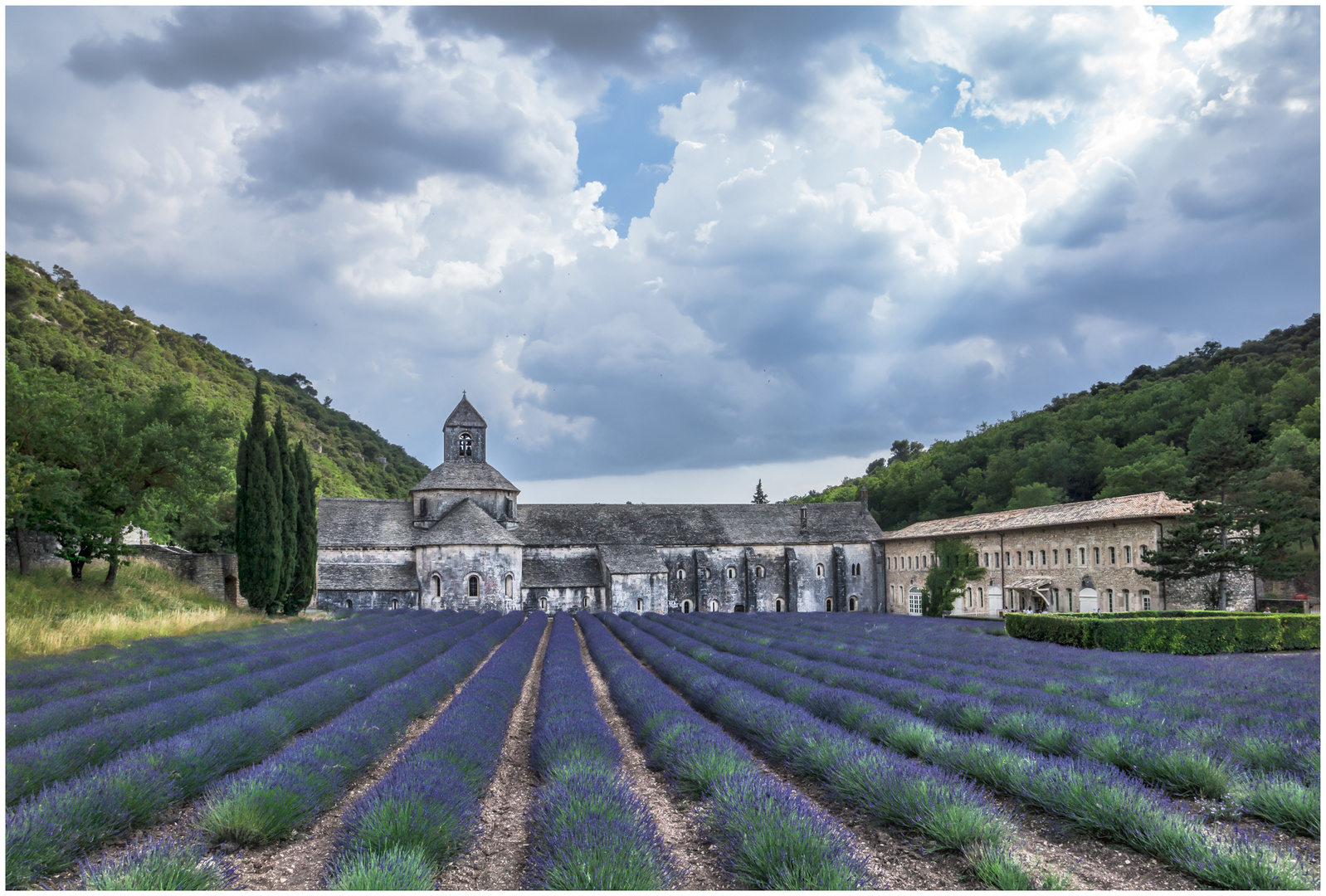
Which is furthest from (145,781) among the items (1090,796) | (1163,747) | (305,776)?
(1163,747)

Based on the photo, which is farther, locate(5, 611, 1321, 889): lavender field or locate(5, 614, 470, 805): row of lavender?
locate(5, 614, 470, 805): row of lavender

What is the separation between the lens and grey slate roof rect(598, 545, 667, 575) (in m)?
43.6

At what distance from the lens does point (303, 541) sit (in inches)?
1286

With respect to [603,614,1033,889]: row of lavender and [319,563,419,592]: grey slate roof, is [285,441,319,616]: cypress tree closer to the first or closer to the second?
[319,563,419,592]: grey slate roof

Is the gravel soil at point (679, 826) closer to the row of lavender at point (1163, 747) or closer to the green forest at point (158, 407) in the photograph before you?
the row of lavender at point (1163, 747)

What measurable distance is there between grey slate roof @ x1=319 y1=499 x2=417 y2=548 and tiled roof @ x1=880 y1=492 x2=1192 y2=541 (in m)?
32.1

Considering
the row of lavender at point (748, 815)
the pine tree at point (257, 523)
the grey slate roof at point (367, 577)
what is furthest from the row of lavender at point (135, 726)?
the grey slate roof at point (367, 577)

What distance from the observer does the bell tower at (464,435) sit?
4866cm

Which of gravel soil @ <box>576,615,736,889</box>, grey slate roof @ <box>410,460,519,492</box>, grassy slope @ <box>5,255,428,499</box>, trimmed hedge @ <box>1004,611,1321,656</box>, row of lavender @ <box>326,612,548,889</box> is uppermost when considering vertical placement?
grassy slope @ <box>5,255,428,499</box>

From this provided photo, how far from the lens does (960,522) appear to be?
43.1 meters

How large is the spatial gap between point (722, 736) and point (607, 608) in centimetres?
3554

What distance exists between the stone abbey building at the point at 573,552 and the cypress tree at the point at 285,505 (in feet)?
30.9

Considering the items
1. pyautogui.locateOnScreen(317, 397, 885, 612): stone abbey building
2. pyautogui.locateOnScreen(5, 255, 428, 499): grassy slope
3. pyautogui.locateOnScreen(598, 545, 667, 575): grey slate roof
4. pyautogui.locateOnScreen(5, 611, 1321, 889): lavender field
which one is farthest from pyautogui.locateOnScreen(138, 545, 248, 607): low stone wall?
pyautogui.locateOnScreen(598, 545, 667, 575): grey slate roof

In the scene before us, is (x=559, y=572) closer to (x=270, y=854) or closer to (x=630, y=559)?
(x=630, y=559)
